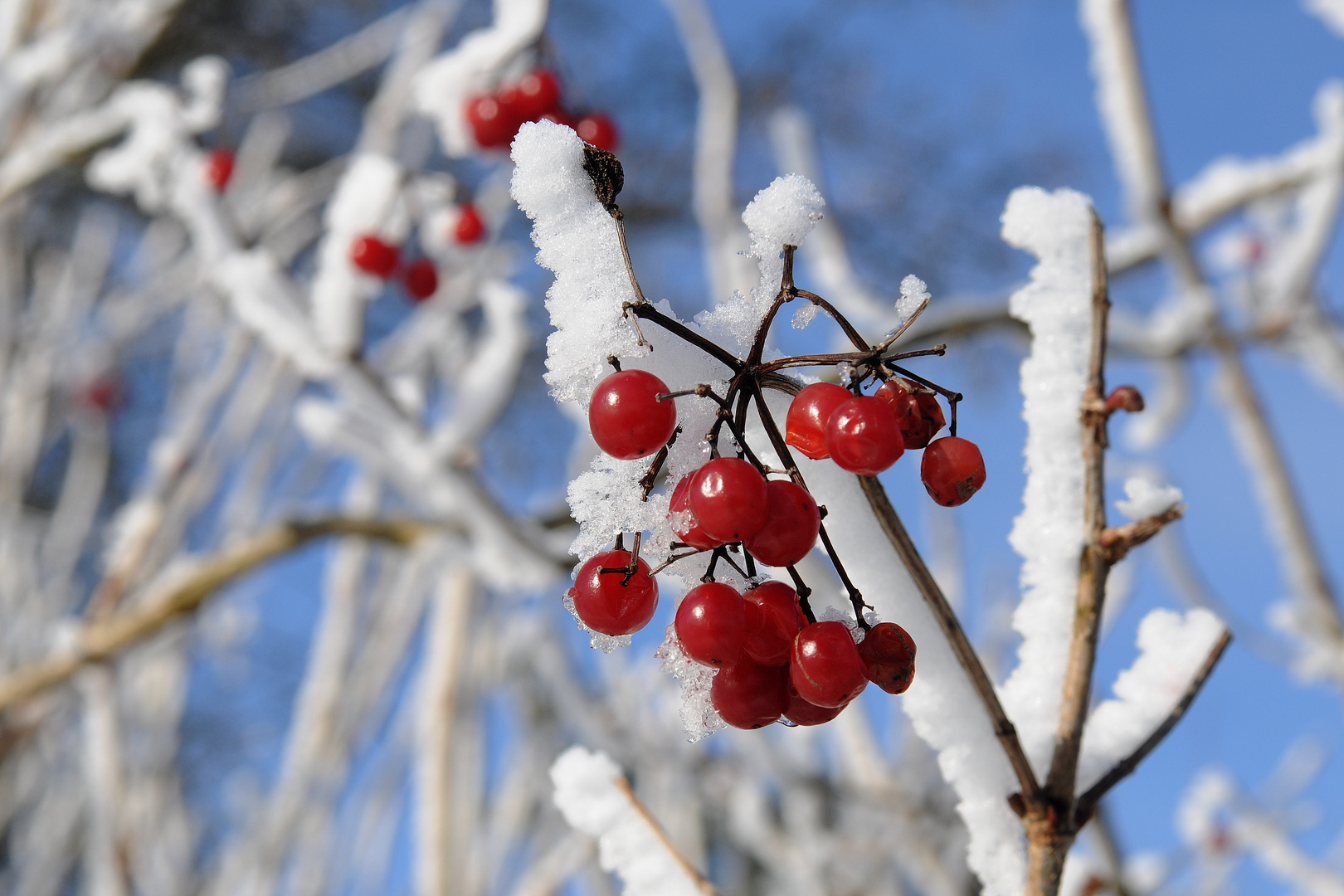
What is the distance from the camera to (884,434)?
1.55 ft

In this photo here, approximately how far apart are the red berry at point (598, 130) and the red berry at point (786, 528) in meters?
0.96

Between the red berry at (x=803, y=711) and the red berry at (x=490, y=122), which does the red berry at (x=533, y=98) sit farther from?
the red berry at (x=803, y=711)

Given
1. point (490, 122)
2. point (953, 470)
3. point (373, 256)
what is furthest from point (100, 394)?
point (953, 470)

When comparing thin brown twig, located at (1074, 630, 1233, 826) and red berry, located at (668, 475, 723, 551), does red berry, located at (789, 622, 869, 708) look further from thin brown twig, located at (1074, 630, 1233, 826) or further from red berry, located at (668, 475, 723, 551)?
thin brown twig, located at (1074, 630, 1233, 826)

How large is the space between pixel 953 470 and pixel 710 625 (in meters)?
0.17

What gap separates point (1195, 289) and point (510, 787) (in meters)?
2.91

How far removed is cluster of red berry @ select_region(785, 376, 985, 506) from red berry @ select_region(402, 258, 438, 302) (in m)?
1.49

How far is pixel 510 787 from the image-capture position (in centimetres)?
355

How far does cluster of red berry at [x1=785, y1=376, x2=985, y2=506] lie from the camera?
1.56 feet

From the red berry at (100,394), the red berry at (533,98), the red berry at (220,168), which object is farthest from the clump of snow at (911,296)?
the red berry at (100,394)

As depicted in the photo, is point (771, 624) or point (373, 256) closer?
A: point (771, 624)

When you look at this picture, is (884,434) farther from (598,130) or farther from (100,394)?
(100,394)

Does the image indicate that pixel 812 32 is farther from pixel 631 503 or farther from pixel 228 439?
pixel 631 503

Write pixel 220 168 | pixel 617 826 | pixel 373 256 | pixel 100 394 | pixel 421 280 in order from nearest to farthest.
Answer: pixel 617 826, pixel 373 256, pixel 421 280, pixel 220 168, pixel 100 394
